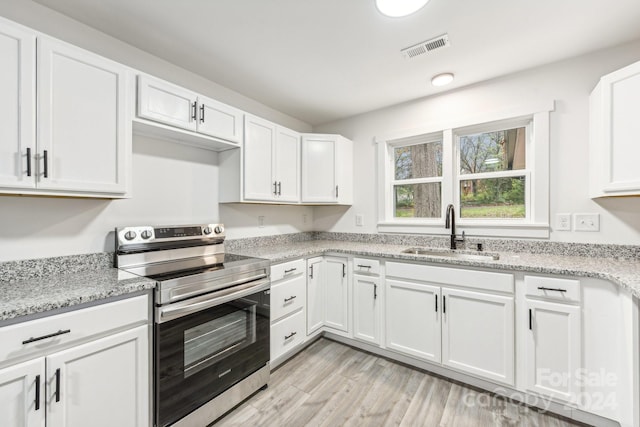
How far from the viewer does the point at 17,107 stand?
1.23m

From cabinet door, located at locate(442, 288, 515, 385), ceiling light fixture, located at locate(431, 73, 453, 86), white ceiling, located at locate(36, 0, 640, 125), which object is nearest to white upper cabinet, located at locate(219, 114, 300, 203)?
white ceiling, located at locate(36, 0, 640, 125)

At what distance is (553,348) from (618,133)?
1345 mm

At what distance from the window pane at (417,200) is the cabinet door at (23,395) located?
281 centimetres

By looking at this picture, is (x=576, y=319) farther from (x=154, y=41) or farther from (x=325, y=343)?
(x=154, y=41)

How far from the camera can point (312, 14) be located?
5.20 feet

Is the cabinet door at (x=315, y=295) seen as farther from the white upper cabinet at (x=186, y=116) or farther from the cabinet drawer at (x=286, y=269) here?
the white upper cabinet at (x=186, y=116)

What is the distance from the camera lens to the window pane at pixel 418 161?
2.78m

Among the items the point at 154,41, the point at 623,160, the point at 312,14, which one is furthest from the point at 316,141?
the point at 623,160

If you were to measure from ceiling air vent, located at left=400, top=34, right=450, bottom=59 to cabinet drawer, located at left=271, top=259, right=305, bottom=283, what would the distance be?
1792 mm

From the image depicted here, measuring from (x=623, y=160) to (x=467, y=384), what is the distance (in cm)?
175

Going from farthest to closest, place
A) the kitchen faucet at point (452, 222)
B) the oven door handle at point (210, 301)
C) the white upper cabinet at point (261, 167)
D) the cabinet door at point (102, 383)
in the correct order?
1. the kitchen faucet at point (452, 222)
2. the white upper cabinet at point (261, 167)
3. the oven door handle at point (210, 301)
4. the cabinet door at point (102, 383)

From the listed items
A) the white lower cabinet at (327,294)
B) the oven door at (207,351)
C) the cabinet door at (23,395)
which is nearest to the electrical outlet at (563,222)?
the white lower cabinet at (327,294)

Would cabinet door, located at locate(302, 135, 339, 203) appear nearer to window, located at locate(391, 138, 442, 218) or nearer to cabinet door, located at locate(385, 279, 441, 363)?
window, located at locate(391, 138, 442, 218)

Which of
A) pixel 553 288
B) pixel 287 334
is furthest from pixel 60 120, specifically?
pixel 553 288
